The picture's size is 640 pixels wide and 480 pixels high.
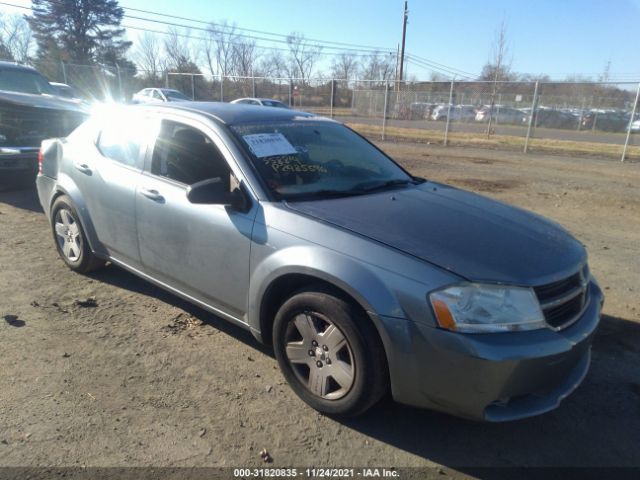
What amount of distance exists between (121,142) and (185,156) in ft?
2.71

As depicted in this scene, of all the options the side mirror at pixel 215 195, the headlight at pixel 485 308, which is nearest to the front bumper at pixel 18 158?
the side mirror at pixel 215 195

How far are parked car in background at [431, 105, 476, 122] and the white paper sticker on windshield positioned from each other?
26.3m

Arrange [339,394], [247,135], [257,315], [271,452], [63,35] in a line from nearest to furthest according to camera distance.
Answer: [271,452] → [339,394] → [257,315] → [247,135] → [63,35]

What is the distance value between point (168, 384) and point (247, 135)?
5.69 feet

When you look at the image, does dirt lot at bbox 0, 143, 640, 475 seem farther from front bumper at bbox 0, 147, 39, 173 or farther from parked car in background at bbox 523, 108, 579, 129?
parked car in background at bbox 523, 108, 579, 129

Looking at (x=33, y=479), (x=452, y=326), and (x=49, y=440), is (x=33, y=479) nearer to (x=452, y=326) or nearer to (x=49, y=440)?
(x=49, y=440)

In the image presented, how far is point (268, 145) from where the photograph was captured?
11.0ft

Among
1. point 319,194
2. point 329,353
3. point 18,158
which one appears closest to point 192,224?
point 319,194

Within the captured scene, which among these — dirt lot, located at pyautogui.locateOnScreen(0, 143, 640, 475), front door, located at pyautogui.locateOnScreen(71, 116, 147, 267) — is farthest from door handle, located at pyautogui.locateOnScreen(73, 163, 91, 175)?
dirt lot, located at pyautogui.locateOnScreen(0, 143, 640, 475)

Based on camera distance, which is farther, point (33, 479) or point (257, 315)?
point (257, 315)

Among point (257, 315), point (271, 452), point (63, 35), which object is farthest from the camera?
point (63, 35)

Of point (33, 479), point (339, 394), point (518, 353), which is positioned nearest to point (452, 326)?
point (518, 353)

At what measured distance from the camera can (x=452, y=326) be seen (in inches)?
89.7

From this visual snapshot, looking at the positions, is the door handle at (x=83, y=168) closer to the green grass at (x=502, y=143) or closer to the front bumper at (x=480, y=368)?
the front bumper at (x=480, y=368)
